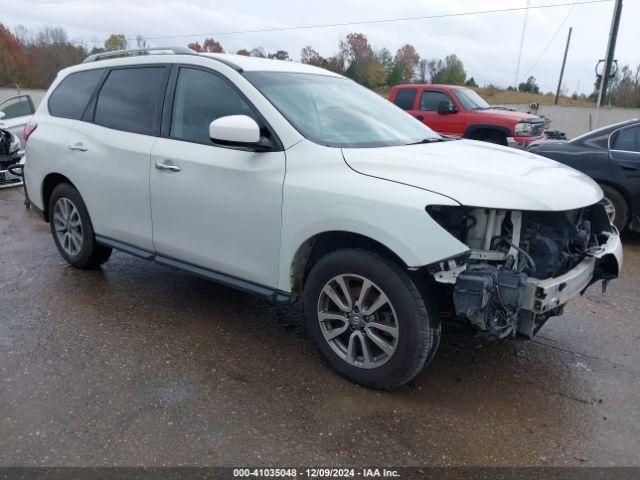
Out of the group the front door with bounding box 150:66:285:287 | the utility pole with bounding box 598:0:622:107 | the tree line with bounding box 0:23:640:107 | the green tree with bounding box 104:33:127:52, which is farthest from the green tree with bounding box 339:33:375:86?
the front door with bounding box 150:66:285:287

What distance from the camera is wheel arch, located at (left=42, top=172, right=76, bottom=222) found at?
4.83 meters

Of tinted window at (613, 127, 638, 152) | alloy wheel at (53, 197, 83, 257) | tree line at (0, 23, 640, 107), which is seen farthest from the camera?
tree line at (0, 23, 640, 107)

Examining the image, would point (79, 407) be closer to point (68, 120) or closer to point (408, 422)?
point (408, 422)

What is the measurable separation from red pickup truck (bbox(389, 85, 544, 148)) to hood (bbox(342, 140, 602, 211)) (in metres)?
7.97

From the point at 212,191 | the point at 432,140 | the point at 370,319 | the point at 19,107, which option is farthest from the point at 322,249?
the point at 19,107

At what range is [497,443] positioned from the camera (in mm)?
2688

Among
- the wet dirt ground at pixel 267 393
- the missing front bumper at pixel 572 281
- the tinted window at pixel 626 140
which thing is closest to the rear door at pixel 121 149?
the wet dirt ground at pixel 267 393

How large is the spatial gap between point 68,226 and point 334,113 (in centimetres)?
281

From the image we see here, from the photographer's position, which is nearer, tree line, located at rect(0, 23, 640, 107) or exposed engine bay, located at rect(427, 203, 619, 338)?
exposed engine bay, located at rect(427, 203, 619, 338)

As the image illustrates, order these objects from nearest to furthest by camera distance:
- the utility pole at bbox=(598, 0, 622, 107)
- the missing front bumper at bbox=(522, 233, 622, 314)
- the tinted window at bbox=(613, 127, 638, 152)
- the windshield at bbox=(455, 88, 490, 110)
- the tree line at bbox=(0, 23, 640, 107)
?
the missing front bumper at bbox=(522, 233, 622, 314) < the tinted window at bbox=(613, 127, 638, 152) < the windshield at bbox=(455, 88, 490, 110) < the utility pole at bbox=(598, 0, 622, 107) < the tree line at bbox=(0, 23, 640, 107)

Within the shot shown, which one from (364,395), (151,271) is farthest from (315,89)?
(151,271)

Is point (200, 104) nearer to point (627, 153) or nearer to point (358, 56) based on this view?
point (627, 153)

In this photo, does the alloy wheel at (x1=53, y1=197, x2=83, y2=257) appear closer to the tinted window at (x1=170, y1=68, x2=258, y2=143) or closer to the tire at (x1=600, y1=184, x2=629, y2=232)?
the tinted window at (x1=170, y1=68, x2=258, y2=143)

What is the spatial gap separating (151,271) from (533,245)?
355 centimetres
